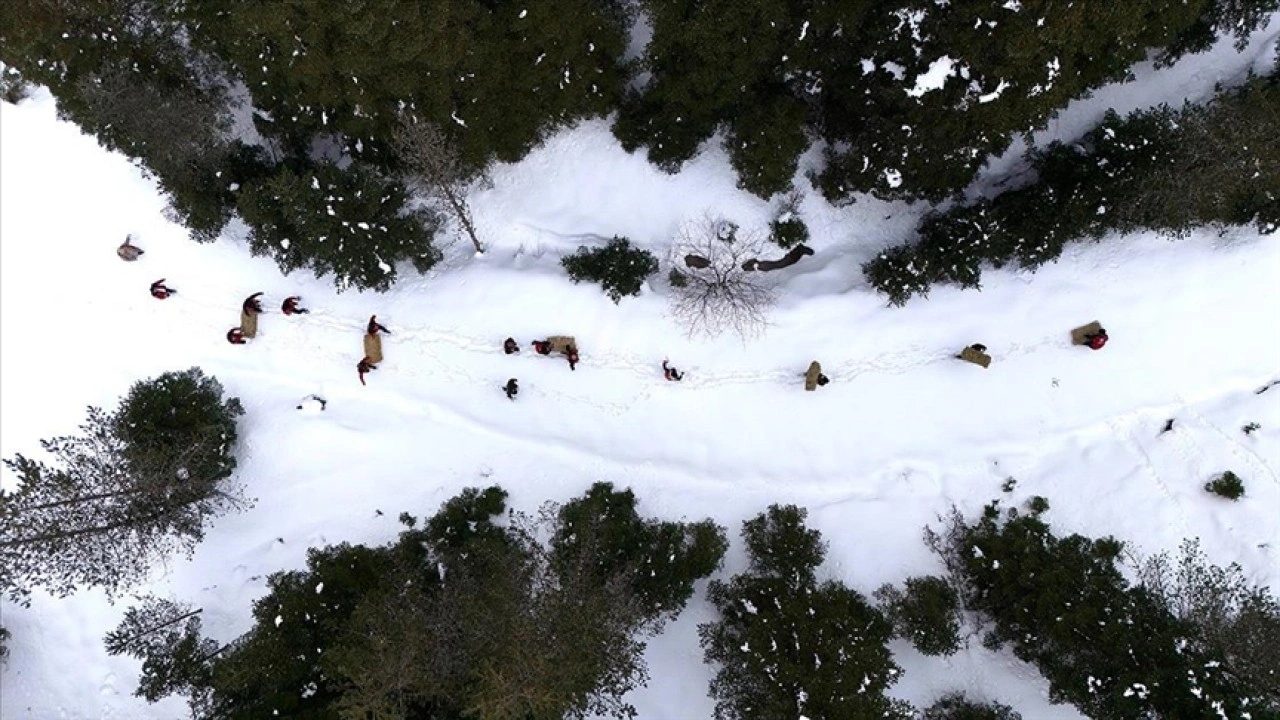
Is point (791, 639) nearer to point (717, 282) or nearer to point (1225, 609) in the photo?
point (717, 282)

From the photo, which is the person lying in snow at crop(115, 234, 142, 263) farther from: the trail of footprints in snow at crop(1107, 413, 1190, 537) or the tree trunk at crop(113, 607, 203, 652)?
the trail of footprints in snow at crop(1107, 413, 1190, 537)

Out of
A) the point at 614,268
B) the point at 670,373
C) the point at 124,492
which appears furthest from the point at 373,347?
the point at 670,373

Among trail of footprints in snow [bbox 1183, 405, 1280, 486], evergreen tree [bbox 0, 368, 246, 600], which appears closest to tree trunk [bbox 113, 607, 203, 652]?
evergreen tree [bbox 0, 368, 246, 600]

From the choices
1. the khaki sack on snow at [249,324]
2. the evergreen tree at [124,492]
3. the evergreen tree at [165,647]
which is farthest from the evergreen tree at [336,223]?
the evergreen tree at [165,647]

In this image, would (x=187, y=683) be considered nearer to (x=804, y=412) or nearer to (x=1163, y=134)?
(x=804, y=412)

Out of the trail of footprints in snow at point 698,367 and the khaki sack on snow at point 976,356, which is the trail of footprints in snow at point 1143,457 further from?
the khaki sack on snow at point 976,356

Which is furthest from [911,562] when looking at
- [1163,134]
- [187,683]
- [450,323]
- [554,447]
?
[187,683]
